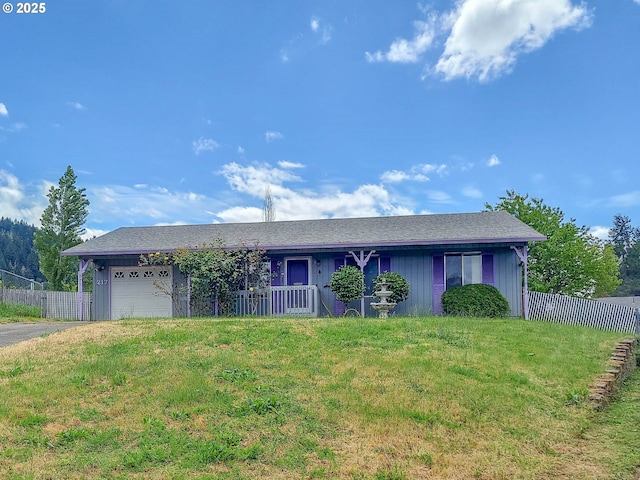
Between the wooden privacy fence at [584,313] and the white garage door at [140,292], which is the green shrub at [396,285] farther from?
the white garage door at [140,292]

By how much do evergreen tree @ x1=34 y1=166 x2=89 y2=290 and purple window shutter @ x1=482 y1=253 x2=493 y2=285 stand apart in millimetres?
21675

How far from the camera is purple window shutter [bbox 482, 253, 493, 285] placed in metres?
14.5

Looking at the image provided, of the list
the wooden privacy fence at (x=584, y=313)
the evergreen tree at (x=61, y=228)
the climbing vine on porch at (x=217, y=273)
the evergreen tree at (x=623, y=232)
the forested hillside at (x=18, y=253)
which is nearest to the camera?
the wooden privacy fence at (x=584, y=313)

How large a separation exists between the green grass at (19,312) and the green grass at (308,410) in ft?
28.5

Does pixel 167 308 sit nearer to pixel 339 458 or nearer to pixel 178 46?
pixel 178 46

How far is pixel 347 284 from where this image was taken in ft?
44.7

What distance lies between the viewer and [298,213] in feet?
91.2

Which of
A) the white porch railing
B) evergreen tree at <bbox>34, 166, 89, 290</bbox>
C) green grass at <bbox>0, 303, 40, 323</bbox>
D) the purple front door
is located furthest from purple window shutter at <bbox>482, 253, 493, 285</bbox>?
evergreen tree at <bbox>34, 166, 89, 290</bbox>

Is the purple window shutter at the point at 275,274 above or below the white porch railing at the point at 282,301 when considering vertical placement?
above

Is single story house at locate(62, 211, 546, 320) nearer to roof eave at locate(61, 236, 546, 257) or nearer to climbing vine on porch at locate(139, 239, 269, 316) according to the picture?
roof eave at locate(61, 236, 546, 257)

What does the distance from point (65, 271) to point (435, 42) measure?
2192 centimetres

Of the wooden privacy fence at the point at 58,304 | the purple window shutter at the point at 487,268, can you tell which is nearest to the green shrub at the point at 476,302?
the purple window shutter at the point at 487,268

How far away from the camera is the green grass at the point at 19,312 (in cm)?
1569

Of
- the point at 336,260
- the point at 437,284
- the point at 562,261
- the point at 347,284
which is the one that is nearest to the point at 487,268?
the point at 437,284
